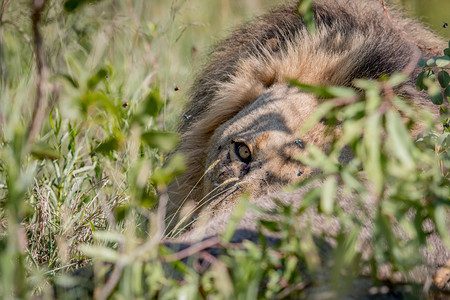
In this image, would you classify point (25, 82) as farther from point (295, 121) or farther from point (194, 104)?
point (295, 121)

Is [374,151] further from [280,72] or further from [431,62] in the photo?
[280,72]

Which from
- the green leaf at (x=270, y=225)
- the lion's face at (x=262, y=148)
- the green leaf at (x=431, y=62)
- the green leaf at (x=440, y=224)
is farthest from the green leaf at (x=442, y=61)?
the green leaf at (x=270, y=225)

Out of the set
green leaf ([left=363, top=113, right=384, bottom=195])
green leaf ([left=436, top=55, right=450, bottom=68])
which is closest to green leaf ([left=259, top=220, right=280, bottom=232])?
green leaf ([left=363, top=113, right=384, bottom=195])

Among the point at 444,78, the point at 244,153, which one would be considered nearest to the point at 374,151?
the point at 444,78

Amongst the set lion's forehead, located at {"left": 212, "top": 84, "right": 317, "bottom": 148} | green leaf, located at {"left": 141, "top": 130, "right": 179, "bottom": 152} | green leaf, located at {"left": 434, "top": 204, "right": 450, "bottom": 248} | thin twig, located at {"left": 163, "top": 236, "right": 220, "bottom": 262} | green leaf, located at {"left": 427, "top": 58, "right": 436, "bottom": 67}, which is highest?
green leaf, located at {"left": 141, "top": 130, "right": 179, "bottom": 152}

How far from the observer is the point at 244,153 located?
3.49m

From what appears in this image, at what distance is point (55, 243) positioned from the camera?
341 centimetres

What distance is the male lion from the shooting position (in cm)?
333

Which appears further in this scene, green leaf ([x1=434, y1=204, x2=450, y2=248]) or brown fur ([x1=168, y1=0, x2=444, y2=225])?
brown fur ([x1=168, y1=0, x2=444, y2=225])

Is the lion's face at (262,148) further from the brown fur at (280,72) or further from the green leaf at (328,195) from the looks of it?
the green leaf at (328,195)

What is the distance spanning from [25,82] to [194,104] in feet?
4.47

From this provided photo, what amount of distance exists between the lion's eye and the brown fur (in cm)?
6

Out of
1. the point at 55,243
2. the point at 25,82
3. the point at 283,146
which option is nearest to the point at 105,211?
the point at 55,243

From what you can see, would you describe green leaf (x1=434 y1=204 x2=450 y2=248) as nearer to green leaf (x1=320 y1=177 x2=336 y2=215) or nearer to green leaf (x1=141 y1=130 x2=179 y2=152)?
green leaf (x1=320 y1=177 x2=336 y2=215)
